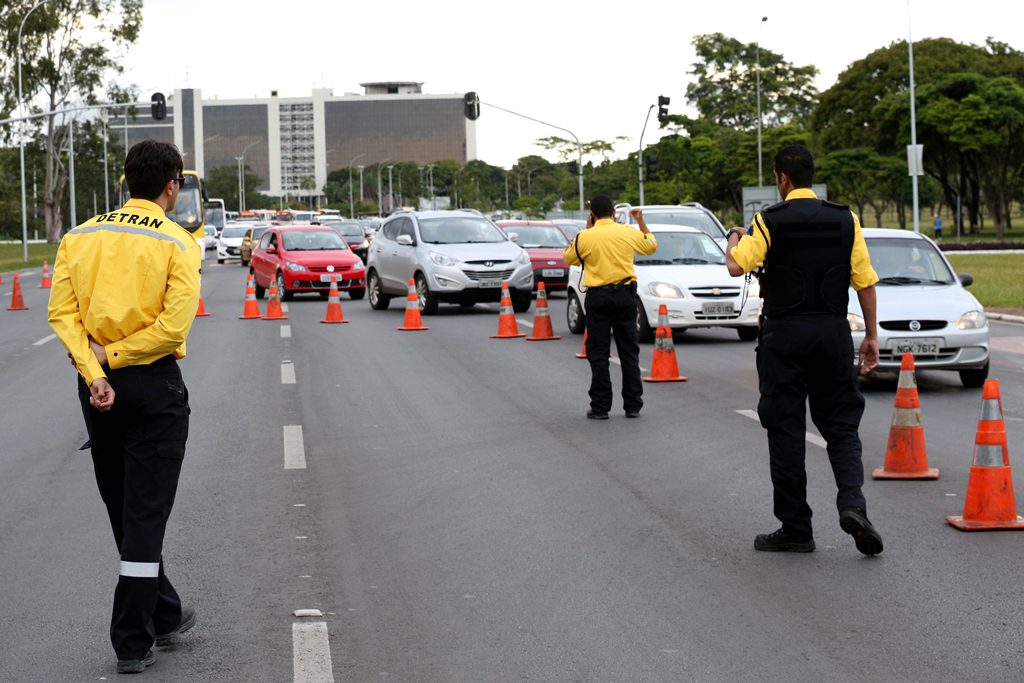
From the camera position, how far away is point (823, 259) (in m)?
7.05

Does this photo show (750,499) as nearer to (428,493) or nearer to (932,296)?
(428,493)

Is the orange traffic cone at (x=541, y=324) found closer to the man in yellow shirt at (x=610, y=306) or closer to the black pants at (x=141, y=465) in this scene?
the man in yellow shirt at (x=610, y=306)

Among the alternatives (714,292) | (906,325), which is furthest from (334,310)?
(906,325)

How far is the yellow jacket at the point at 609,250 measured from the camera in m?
12.1

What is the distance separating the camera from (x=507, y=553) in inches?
284

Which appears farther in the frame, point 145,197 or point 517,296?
point 517,296

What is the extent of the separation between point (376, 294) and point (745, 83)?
70.5 m

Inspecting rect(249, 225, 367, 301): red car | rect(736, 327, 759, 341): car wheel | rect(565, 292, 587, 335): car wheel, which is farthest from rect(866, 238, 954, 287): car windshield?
rect(249, 225, 367, 301): red car

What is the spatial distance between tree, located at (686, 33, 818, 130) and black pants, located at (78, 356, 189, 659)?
89577 mm

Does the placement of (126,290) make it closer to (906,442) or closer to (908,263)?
(906,442)

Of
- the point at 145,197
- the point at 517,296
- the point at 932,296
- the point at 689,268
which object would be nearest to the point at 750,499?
the point at 145,197

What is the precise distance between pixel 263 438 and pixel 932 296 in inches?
266

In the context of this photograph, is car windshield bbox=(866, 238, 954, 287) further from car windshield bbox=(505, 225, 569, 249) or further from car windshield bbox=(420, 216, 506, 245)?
car windshield bbox=(505, 225, 569, 249)

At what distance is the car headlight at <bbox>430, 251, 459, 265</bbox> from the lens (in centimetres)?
2459
